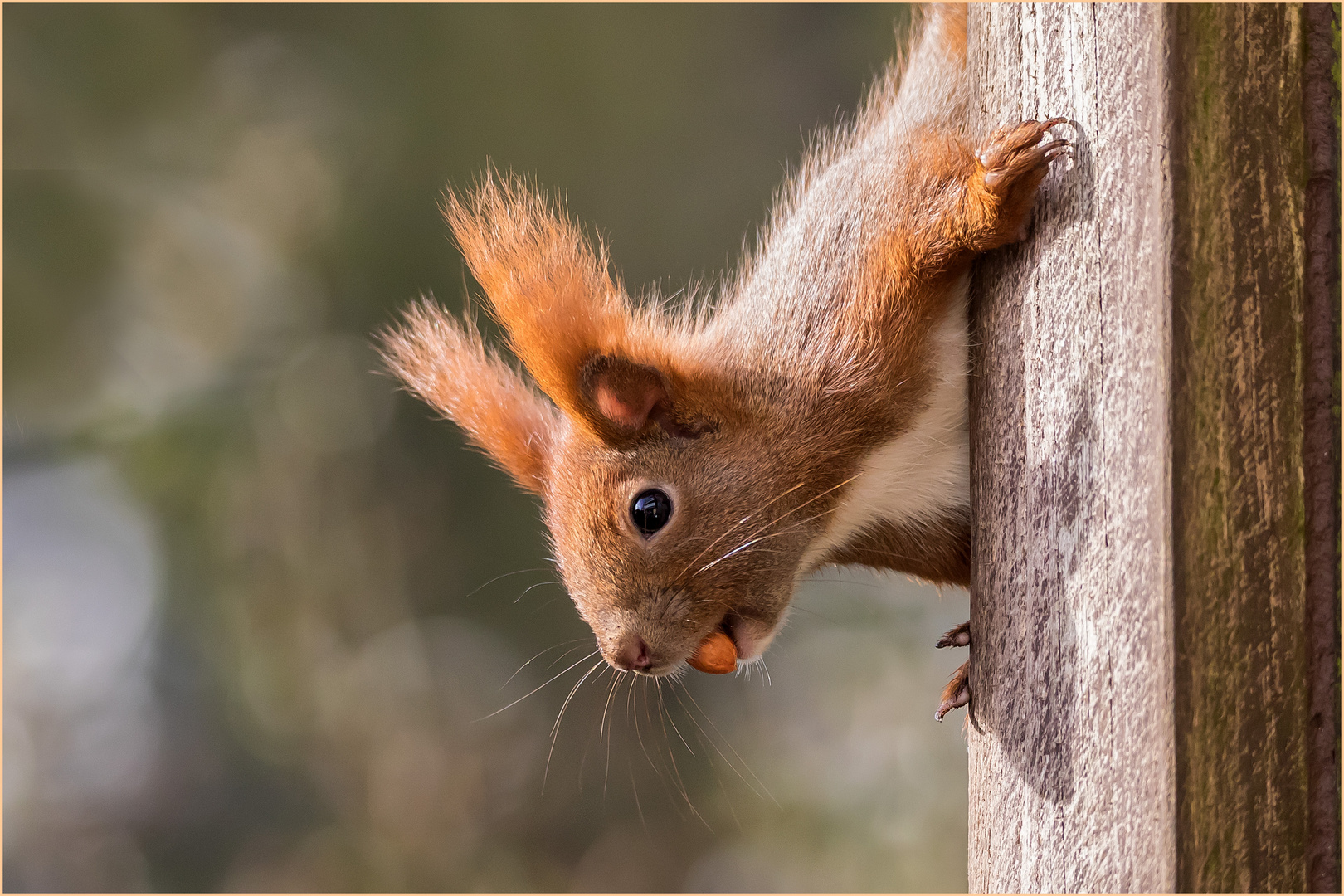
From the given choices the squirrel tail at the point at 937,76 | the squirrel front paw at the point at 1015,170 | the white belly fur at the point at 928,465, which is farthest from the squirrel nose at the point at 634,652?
the squirrel tail at the point at 937,76

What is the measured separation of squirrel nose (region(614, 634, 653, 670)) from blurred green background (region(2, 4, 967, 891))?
2.47m

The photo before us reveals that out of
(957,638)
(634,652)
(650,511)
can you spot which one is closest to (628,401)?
(650,511)

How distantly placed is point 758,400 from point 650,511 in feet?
0.81

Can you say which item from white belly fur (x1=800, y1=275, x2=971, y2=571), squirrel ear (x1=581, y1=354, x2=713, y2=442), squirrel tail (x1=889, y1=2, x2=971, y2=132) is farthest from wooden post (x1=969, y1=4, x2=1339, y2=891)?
squirrel ear (x1=581, y1=354, x2=713, y2=442)

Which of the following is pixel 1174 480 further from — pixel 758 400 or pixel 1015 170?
pixel 758 400

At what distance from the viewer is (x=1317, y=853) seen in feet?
3.35

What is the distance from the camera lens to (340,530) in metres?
4.51

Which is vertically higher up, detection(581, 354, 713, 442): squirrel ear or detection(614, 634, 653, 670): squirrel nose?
detection(581, 354, 713, 442): squirrel ear

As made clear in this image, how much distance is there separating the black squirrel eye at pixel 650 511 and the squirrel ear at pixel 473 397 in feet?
0.94

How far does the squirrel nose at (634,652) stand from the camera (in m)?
1.70

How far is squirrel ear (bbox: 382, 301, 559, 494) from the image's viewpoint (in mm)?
1952

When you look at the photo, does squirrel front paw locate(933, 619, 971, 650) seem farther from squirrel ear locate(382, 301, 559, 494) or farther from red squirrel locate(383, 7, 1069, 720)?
squirrel ear locate(382, 301, 559, 494)

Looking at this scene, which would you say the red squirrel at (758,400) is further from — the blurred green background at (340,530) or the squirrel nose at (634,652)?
the blurred green background at (340,530)

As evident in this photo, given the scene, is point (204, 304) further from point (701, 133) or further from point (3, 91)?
point (701, 133)
